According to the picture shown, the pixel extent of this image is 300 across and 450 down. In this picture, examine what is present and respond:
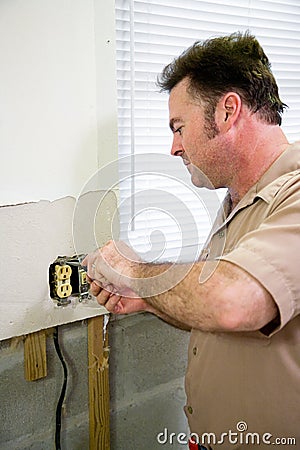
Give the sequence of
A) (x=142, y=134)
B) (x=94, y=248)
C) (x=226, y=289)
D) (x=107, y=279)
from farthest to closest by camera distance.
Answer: (x=142, y=134) < (x=94, y=248) < (x=107, y=279) < (x=226, y=289)

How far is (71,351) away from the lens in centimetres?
151

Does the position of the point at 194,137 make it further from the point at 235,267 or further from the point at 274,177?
the point at 235,267

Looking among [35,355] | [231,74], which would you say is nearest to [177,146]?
[231,74]

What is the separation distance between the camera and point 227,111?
1181 millimetres

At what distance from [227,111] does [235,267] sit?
0.46 metres

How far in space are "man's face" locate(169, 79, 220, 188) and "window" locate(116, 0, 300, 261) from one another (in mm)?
35

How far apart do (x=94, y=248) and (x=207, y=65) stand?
500 mm

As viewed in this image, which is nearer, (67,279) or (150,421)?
(67,279)

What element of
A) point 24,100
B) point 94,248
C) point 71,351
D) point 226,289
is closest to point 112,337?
point 71,351

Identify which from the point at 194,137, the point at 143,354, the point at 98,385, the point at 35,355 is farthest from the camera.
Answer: the point at 143,354

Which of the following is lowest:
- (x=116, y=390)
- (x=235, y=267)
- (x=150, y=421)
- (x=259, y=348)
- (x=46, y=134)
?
(x=150, y=421)

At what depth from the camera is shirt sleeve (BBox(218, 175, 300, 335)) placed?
0.84 meters

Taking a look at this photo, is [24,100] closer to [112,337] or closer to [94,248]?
[94,248]

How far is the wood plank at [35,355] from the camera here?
1.41m
